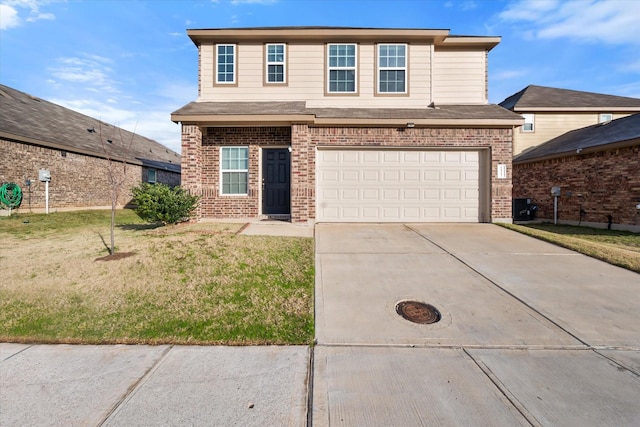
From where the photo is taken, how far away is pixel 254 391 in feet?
7.57

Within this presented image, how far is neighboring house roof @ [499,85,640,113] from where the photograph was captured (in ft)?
53.8

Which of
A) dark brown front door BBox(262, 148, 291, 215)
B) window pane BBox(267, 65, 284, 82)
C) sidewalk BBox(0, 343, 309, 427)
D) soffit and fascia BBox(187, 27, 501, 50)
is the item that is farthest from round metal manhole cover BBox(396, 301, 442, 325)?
soffit and fascia BBox(187, 27, 501, 50)

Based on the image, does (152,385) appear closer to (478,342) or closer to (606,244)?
(478,342)

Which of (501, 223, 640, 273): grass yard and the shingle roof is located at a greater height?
the shingle roof

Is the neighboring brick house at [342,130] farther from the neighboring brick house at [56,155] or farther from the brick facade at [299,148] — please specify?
the neighboring brick house at [56,155]

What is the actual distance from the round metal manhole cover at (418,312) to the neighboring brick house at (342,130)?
18.2 feet

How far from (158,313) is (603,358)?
484cm

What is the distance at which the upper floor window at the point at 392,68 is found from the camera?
10609 mm

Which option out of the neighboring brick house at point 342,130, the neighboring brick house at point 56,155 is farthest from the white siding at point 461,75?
the neighboring brick house at point 56,155

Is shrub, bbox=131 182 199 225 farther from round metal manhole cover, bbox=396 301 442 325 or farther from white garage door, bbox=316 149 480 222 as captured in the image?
round metal manhole cover, bbox=396 301 442 325

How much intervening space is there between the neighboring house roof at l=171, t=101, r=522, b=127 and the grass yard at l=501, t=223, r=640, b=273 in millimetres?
3682

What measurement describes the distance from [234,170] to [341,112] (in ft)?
13.8

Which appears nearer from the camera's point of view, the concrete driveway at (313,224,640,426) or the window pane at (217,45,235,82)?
the concrete driveway at (313,224,640,426)

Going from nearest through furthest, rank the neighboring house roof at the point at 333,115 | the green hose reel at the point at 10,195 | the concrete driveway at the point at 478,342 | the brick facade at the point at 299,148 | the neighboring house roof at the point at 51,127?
the concrete driveway at the point at 478,342, the neighboring house roof at the point at 333,115, the brick facade at the point at 299,148, the green hose reel at the point at 10,195, the neighboring house roof at the point at 51,127
